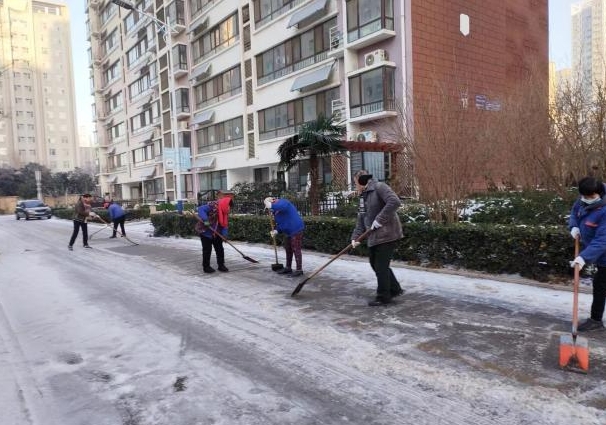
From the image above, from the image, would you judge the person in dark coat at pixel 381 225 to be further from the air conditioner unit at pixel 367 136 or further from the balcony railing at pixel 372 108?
the air conditioner unit at pixel 367 136

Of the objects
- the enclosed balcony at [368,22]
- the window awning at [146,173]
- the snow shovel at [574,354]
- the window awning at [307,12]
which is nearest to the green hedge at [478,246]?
the snow shovel at [574,354]

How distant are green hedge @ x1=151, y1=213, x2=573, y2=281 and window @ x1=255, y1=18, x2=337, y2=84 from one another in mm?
16176

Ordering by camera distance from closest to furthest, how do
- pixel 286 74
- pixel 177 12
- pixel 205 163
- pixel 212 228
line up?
pixel 212 228
pixel 286 74
pixel 205 163
pixel 177 12

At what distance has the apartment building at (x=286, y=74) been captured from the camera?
67.5ft

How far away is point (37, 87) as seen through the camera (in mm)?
99875

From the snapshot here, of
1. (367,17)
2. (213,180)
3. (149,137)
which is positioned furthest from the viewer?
(149,137)

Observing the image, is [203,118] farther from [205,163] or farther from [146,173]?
[146,173]

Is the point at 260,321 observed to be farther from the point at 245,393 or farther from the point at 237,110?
the point at 237,110

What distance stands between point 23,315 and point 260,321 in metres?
3.45

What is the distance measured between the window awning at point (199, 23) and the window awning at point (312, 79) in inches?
505

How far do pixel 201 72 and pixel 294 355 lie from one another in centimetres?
3373

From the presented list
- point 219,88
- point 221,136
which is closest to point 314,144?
point 221,136

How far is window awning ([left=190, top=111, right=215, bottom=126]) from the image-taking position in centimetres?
3475

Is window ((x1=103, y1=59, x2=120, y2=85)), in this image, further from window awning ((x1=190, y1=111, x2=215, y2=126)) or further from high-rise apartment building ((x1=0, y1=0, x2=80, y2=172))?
high-rise apartment building ((x1=0, y1=0, x2=80, y2=172))
